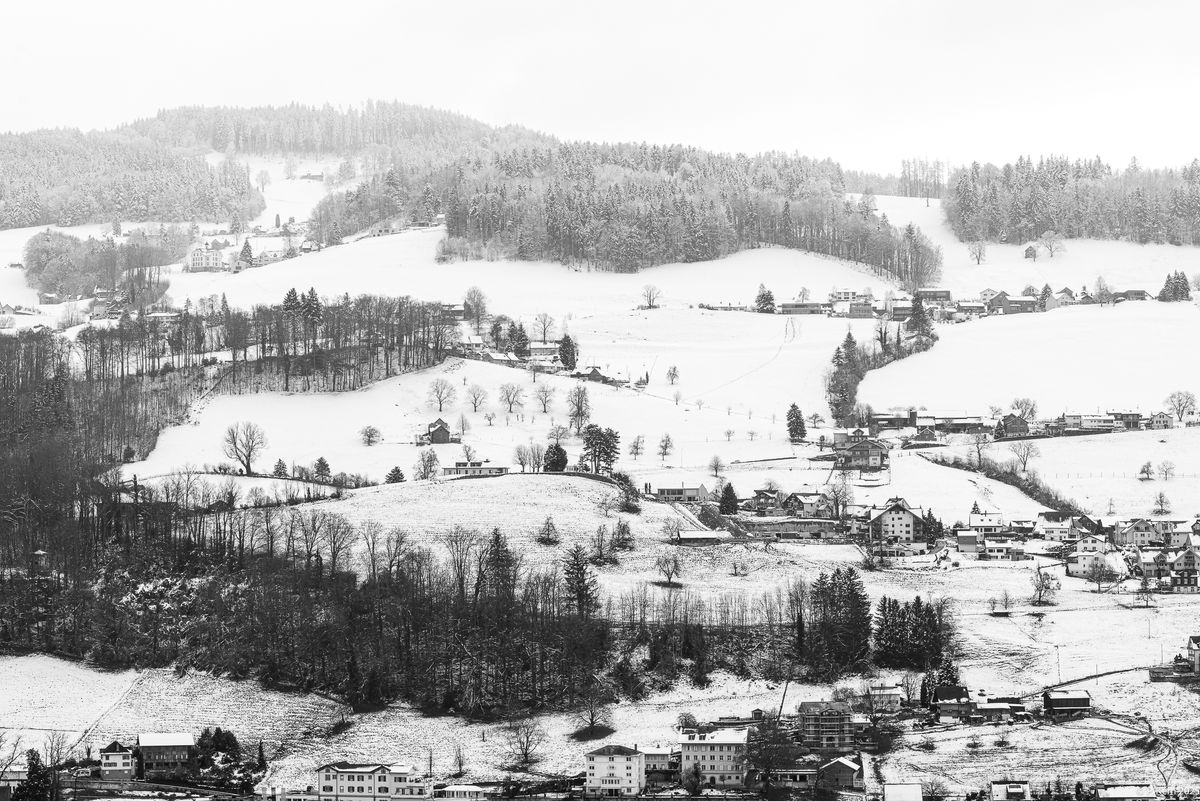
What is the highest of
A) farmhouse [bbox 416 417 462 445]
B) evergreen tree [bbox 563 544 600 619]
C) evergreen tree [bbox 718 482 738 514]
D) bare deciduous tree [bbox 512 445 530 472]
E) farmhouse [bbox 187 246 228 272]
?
farmhouse [bbox 187 246 228 272]

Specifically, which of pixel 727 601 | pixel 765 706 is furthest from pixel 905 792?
pixel 727 601

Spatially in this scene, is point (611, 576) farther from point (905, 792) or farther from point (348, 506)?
point (905, 792)

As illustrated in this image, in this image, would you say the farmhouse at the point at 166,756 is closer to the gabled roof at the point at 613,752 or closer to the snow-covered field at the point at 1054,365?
the gabled roof at the point at 613,752

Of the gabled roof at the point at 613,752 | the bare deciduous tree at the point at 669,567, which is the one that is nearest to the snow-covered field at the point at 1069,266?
the bare deciduous tree at the point at 669,567

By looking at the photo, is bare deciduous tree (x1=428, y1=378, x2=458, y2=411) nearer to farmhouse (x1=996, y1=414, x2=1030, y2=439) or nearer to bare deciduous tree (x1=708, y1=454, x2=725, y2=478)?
bare deciduous tree (x1=708, y1=454, x2=725, y2=478)

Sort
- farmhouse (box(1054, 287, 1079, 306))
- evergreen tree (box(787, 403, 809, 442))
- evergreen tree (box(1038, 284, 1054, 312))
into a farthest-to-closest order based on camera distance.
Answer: farmhouse (box(1054, 287, 1079, 306))
evergreen tree (box(1038, 284, 1054, 312))
evergreen tree (box(787, 403, 809, 442))

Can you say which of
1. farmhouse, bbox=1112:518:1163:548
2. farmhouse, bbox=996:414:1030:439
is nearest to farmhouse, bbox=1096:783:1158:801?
farmhouse, bbox=1112:518:1163:548
